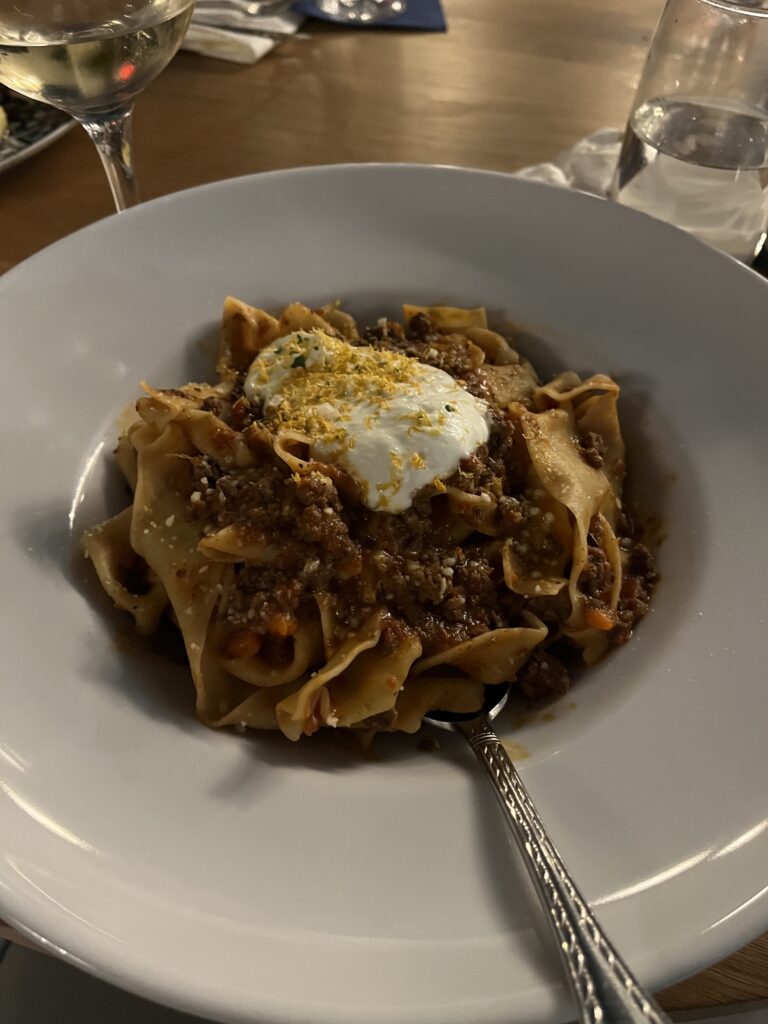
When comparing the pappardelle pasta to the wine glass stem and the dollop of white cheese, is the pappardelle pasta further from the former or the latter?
the wine glass stem

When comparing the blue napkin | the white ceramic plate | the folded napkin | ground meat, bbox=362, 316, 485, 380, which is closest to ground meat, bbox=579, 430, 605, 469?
the white ceramic plate

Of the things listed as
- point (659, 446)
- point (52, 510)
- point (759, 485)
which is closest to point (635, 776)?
point (759, 485)

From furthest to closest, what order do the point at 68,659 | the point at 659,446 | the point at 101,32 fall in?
the point at 659,446, the point at 101,32, the point at 68,659

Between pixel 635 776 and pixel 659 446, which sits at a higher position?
pixel 659 446

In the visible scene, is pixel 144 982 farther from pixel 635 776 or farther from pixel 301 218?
pixel 301 218

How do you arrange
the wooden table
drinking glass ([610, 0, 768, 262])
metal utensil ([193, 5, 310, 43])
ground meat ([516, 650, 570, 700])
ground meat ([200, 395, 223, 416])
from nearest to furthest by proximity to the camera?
ground meat ([516, 650, 570, 700]), ground meat ([200, 395, 223, 416]), drinking glass ([610, 0, 768, 262]), the wooden table, metal utensil ([193, 5, 310, 43])

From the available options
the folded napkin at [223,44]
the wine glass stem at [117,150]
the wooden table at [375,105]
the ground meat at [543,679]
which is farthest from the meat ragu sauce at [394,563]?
the folded napkin at [223,44]
